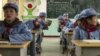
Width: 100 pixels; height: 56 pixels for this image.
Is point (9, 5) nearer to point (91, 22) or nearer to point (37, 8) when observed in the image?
point (91, 22)

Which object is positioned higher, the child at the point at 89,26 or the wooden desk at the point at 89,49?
the child at the point at 89,26

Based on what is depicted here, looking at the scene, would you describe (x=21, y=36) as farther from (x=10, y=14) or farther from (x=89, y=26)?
(x=89, y=26)

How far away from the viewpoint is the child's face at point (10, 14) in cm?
420

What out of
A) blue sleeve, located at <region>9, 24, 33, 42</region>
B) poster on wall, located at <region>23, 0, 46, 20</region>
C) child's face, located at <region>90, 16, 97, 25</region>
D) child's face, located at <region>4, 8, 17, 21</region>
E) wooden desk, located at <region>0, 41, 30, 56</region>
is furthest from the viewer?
poster on wall, located at <region>23, 0, 46, 20</region>

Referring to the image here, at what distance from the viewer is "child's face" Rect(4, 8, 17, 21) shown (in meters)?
4.20

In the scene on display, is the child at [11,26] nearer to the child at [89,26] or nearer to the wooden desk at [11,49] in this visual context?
the wooden desk at [11,49]

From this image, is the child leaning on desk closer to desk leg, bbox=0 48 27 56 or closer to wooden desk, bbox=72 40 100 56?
wooden desk, bbox=72 40 100 56

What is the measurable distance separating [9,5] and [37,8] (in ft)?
35.6

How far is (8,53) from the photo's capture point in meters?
3.54

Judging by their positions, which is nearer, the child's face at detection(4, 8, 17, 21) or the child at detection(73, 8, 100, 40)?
the child's face at detection(4, 8, 17, 21)

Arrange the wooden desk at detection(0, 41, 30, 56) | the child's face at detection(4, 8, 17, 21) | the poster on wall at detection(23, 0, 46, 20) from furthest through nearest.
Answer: the poster on wall at detection(23, 0, 46, 20)
the child's face at detection(4, 8, 17, 21)
the wooden desk at detection(0, 41, 30, 56)

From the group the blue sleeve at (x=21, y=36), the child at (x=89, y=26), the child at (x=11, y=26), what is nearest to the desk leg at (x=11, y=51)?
the blue sleeve at (x=21, y=36)

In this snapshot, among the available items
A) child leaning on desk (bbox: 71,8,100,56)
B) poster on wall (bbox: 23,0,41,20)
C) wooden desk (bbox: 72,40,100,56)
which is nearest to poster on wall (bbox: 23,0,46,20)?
poster on wall (bbox: 23,0,41,20)

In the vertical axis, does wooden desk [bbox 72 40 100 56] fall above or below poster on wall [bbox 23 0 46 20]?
below
